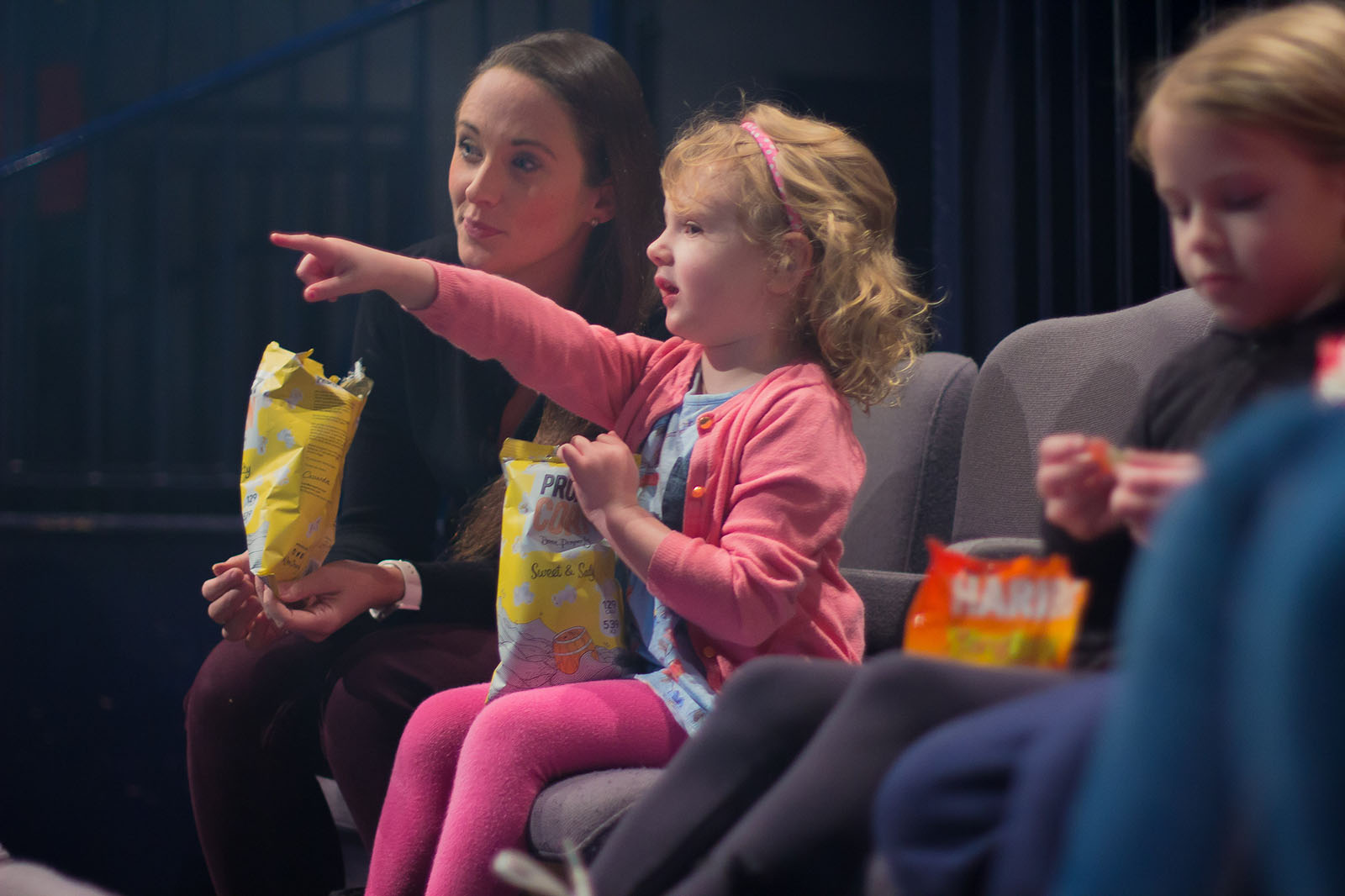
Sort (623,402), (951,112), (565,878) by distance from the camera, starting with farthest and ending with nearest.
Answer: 1. (951,112)
2. (623,402)
3. (565,878)

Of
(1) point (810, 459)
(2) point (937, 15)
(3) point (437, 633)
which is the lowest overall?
(3) point (437, 633)

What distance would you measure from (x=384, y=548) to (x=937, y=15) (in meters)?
1.35

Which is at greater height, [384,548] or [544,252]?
[544,252]

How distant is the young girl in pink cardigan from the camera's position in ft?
3.56

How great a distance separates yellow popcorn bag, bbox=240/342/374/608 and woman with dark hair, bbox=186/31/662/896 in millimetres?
105

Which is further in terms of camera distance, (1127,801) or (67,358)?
(67,358)

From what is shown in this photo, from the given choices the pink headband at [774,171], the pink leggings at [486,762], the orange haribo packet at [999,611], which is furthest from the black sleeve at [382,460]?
the orange haribo packet at [999,611]

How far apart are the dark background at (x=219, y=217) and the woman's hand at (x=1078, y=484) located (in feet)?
4.33

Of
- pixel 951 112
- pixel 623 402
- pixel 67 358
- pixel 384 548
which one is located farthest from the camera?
pixel 67 358

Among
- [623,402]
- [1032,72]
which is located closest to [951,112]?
[1032,72]

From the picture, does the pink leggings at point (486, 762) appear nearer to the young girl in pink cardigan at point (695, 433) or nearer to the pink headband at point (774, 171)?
the young girl in pink cardigan at point (695, 433)

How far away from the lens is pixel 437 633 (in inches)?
54.7

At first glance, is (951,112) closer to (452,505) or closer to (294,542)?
(452,505)

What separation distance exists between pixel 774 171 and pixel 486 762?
685 millimetres
